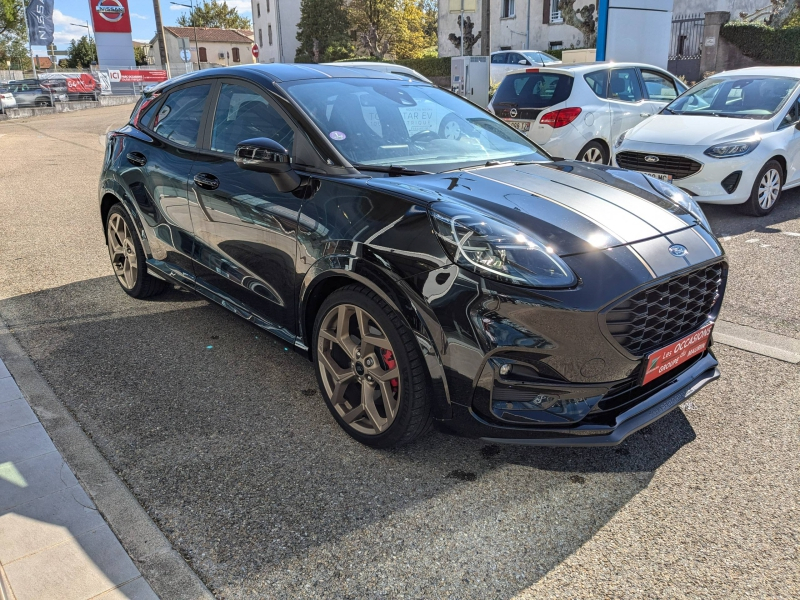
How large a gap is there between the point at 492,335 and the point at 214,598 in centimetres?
133

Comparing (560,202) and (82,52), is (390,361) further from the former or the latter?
(82,52)

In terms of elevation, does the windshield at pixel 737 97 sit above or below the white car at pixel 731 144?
above

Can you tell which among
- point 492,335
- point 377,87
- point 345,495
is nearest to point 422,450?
point 345,495

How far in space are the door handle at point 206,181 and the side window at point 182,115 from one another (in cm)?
28

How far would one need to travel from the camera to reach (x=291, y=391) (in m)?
3.77

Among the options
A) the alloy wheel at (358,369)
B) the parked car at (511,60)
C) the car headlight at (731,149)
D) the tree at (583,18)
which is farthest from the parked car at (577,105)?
the tree at (583,18)

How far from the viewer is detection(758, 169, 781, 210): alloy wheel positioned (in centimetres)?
749

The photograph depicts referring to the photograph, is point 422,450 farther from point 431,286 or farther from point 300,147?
point 300,147

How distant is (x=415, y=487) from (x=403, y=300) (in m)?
0.80

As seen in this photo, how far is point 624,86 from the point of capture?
9.56m

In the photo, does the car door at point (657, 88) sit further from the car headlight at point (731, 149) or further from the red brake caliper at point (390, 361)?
the red brake caliper at point (390, 361)

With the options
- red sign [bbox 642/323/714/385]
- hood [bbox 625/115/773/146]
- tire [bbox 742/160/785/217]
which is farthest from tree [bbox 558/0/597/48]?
red sign [bbox 642/323/714/385]

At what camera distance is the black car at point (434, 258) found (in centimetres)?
260

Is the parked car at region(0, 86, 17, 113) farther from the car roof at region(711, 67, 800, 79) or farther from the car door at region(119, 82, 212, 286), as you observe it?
the car roof at region(711, 67, 800, 79)
